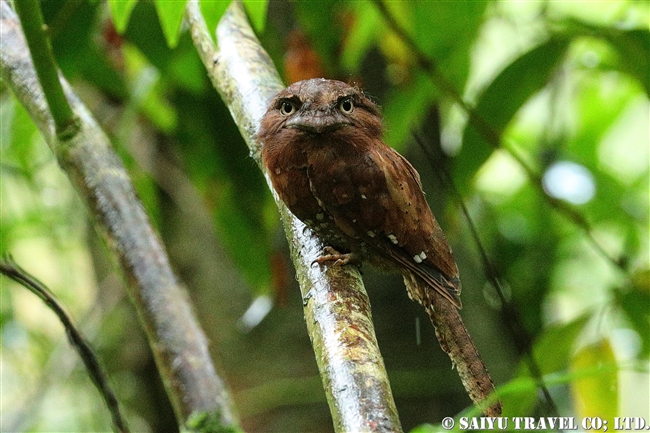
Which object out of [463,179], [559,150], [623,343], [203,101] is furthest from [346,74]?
[623,343]

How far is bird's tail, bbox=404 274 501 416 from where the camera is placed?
108cm

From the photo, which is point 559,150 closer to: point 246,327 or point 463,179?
point 463,179

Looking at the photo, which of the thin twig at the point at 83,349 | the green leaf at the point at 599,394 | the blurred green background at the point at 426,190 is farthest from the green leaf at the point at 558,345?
the thin twig at the point at 83,349

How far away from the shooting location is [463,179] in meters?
2.26

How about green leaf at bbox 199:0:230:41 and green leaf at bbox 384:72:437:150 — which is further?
green leaf at bbox 384:72:437:150

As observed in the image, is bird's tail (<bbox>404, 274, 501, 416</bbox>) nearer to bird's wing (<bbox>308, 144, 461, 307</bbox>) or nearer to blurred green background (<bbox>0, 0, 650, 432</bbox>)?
bird's wing (<bbox>308, 144, 461, 307</bbox>)

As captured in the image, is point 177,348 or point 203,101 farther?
point 203,101

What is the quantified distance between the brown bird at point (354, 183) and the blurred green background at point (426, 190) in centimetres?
45

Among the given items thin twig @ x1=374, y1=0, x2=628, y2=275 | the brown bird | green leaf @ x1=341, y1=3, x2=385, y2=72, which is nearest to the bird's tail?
the brown bird

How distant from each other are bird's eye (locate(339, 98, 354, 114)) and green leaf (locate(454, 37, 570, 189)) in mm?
963

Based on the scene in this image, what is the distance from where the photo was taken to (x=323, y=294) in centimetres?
119

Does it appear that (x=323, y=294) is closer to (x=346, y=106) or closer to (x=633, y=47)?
(x=346, y=106)

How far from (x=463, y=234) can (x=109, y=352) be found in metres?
1.88

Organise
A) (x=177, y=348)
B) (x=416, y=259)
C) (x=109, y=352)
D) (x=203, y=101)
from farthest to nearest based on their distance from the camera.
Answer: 1. (x=109, y=352)
2. (x=203, y=101)
3. (x=177, y=348)
4. (x=416, y=259)
